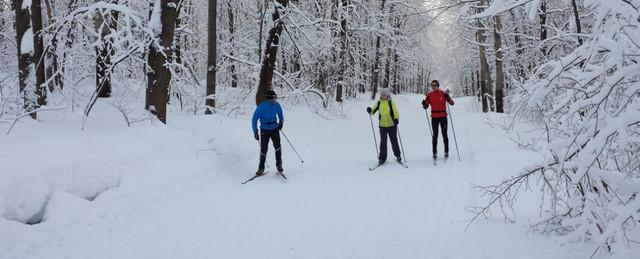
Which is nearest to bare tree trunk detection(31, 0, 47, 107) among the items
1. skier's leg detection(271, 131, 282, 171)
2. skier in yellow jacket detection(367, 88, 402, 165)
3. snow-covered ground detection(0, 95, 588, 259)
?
snow-covered ground detection(0, 95, 588, 259)

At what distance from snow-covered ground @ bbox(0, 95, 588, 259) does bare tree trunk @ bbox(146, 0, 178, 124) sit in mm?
652

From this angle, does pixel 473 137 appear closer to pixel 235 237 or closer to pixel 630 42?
pixel 235 237

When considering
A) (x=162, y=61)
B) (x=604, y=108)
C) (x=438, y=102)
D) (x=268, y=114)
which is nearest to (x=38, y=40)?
(x=162, y=61)

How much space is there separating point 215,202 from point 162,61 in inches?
179

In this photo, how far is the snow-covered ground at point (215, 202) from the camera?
4.88 meters

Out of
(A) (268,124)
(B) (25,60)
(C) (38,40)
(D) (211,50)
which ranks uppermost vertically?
(D) (211,50)

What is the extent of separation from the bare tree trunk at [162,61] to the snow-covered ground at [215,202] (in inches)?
25.7

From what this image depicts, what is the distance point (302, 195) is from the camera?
731 cm

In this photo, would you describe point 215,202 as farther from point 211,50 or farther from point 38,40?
point 211,50

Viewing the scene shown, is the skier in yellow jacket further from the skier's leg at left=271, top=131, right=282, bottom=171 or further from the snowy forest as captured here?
the skier's leg at left=271, top=131, right=282, bottom=171

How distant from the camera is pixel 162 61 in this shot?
992cm

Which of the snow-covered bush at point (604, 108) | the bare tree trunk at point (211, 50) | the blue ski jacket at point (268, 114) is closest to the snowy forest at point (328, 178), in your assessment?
the snow-covered bush at point (604, 108)

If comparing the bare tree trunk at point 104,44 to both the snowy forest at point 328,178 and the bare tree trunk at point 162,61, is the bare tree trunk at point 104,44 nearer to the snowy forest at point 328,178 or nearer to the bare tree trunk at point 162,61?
the snowy forest at point 328,178

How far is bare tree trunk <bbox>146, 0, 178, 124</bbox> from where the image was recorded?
9.82 meters
